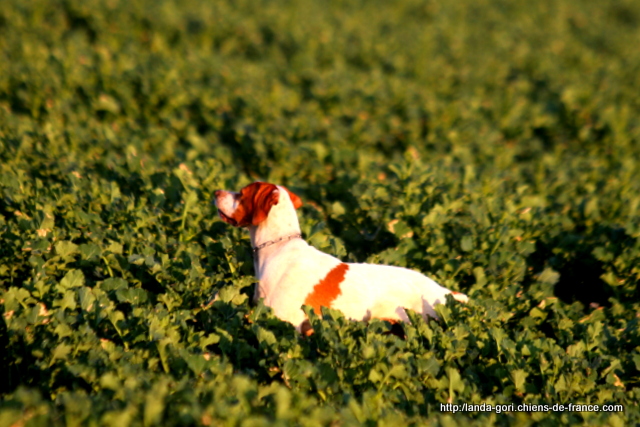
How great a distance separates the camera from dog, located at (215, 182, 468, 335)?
15.3ft

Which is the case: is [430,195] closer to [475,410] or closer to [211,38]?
[475,410]

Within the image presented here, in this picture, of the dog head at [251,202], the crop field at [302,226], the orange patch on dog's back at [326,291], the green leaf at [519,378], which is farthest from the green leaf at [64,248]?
the green leaf at [519,378]

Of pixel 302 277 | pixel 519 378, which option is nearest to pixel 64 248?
pixel 302 277

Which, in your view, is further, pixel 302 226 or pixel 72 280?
pixel 302 226

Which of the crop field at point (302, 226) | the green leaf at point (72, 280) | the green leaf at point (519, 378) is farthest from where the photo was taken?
the green leaf at point (72, 280)

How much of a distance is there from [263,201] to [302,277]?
2.15ft

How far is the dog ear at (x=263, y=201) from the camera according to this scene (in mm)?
4891

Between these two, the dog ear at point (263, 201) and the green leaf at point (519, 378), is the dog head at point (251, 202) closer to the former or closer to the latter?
the dog ear at point (263, 201)

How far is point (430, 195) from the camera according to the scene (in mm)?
7082

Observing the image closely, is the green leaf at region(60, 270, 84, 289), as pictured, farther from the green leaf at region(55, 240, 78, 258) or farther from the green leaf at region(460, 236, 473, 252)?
the green leaf at region(460, 236, 473, 252)

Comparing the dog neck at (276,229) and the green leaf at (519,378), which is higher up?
the dog neck at (276,229)

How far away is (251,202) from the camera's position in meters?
4.98

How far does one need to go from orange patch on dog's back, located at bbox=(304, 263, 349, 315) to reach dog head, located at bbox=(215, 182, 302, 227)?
68cm

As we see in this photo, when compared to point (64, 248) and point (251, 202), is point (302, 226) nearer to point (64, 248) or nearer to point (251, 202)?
point (251, 202)
